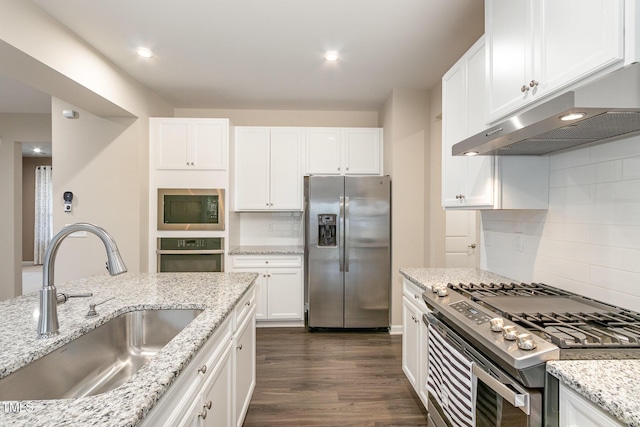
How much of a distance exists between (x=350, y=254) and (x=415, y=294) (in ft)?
4.45

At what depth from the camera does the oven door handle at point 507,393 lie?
100 centimetres

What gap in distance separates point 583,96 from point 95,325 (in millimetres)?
1907

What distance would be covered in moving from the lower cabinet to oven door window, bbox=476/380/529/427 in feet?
3.45

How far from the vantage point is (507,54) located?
1.51 meters

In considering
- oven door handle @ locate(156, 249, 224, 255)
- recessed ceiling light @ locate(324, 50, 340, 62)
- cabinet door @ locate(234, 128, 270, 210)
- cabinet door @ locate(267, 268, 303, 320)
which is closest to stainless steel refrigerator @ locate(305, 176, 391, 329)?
cabinet door @ locate(267, 268, 303, 320)

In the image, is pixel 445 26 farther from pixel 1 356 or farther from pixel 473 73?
pixel 1 356

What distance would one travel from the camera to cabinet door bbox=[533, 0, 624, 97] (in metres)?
1.00

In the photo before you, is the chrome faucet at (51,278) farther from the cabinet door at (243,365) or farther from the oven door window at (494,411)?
the oven door window at (494,411)

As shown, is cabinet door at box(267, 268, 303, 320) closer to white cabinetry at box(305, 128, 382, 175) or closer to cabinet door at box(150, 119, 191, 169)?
white cabinetry at box(305, 128, 382, 175)

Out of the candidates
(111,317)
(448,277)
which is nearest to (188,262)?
(111,317)

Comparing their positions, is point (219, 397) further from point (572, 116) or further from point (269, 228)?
point (269, 228)

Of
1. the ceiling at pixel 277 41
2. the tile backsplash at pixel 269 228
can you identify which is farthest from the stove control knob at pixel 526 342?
the tile backsplash at pixel 269 228

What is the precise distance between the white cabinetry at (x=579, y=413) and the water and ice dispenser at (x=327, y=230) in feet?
8.56

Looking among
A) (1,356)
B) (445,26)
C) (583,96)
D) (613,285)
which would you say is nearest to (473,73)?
(445,26)
